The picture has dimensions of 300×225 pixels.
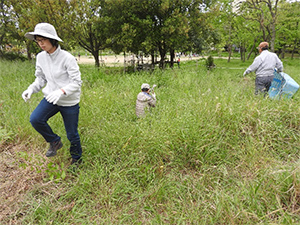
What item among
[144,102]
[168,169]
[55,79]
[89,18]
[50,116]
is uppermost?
[89,18]

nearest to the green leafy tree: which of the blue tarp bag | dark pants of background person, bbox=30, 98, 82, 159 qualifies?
the blue tarp bag

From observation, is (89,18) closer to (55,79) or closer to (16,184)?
(55,79)

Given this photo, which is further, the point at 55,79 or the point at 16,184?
the point at 16,184

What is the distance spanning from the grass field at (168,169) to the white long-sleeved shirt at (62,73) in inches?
28.7

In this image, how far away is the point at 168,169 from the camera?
2.41 meters

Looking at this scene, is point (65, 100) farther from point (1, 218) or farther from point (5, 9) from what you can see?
point (5, 9)

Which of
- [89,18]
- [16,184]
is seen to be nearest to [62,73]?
[16,184]

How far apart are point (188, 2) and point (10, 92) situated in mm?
7080

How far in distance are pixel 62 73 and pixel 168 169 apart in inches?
64.3

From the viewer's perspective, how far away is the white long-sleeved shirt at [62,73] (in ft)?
6.49

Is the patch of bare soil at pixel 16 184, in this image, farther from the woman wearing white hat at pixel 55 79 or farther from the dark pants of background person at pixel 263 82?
the dark pants of background person at pixel 263 82

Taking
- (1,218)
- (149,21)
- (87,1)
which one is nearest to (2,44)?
(87,1)

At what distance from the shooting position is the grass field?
5.95 ft

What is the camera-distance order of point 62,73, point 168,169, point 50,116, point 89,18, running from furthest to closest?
point 89,18, point 168,169, point 50,116, point 62,73
